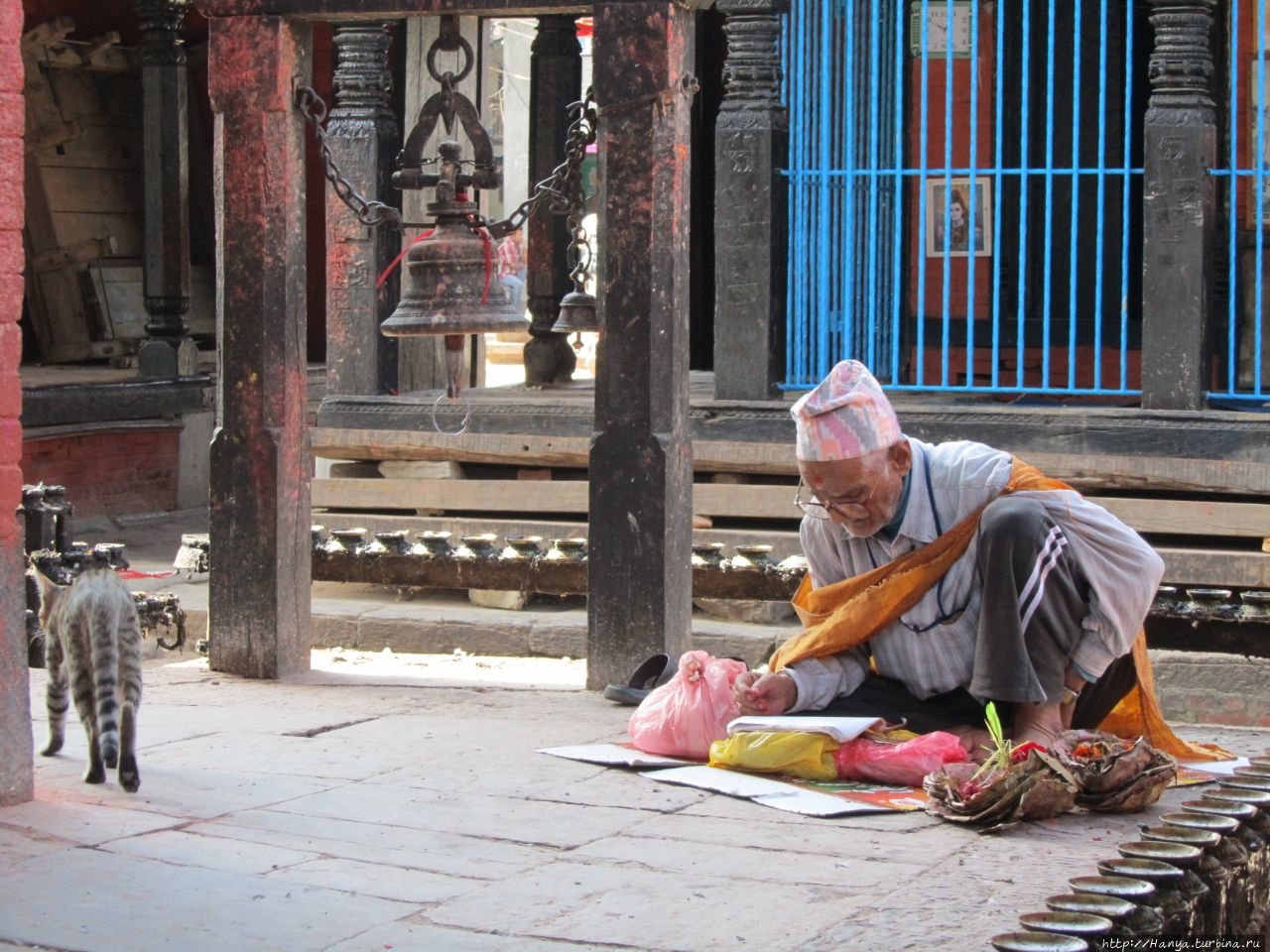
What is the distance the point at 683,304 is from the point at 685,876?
2.85 m

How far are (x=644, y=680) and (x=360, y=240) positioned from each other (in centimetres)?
472

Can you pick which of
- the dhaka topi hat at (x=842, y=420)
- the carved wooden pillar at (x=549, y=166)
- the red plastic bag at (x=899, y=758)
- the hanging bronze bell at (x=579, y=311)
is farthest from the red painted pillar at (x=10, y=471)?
the carved wooden pillar at (x=549, y=166)

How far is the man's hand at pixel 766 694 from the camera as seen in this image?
4.95m

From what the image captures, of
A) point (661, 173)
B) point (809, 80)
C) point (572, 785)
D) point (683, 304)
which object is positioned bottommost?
point (572, 785)

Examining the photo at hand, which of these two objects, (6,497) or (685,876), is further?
(6,497)

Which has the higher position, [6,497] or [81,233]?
[81,233]

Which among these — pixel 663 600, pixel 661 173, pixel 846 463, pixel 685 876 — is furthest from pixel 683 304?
pixel 685 876

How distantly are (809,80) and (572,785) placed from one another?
5.43m

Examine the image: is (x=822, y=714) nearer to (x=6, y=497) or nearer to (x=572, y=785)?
(x=572, y=785)

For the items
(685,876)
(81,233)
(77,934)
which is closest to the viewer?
(77,934)

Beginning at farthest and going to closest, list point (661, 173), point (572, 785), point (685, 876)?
point (661, 173), point (572, 785), point (685, 876)

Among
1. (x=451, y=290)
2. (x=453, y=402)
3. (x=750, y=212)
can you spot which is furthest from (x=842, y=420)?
(x=750, y=212)

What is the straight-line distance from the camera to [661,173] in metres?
6.21

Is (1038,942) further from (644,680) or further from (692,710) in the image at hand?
(644,680)
